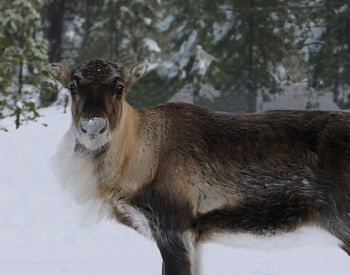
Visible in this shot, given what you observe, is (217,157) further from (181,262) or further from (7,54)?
(7,54)

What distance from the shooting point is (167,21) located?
18.4 metres

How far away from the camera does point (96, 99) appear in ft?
13.6

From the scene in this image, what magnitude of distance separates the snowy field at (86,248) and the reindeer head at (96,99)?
0.98m

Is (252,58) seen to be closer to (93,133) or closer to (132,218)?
(132,218)

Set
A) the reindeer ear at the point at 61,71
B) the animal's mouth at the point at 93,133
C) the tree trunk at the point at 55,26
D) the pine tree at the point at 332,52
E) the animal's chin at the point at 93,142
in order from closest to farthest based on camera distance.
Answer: the animal's mouth at the point at 93,133
the animal's chin at the point at 93,142
the reindeer ear at the point at 61,71
the pine tree at the point at 332,52
the tree trunk at the point at 55,26

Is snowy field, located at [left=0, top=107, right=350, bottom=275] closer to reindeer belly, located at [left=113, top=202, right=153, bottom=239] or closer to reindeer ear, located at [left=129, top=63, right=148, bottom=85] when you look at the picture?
reindeer belly, located at [left=113, top=202, right=153, bottom=239]

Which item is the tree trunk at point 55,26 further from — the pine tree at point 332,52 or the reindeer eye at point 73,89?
the reindeer eye at point 73,89

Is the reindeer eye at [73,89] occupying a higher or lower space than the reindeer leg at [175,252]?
higher

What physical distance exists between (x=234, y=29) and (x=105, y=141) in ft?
46.0

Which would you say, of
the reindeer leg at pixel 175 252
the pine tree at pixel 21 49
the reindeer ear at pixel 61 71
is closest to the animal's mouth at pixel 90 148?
the reindeer ear at pixel 61 71

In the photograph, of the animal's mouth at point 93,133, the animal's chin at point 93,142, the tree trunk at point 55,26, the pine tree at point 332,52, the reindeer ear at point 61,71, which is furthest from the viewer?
the tree trunk at point 55,26

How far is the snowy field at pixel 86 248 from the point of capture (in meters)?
6.38

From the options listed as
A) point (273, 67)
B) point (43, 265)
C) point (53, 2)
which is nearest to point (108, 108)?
point (43, 265)

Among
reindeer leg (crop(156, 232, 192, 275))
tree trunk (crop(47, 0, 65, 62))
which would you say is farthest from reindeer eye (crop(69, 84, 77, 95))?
tree trunk (crop(47, 0, 65, 62))
